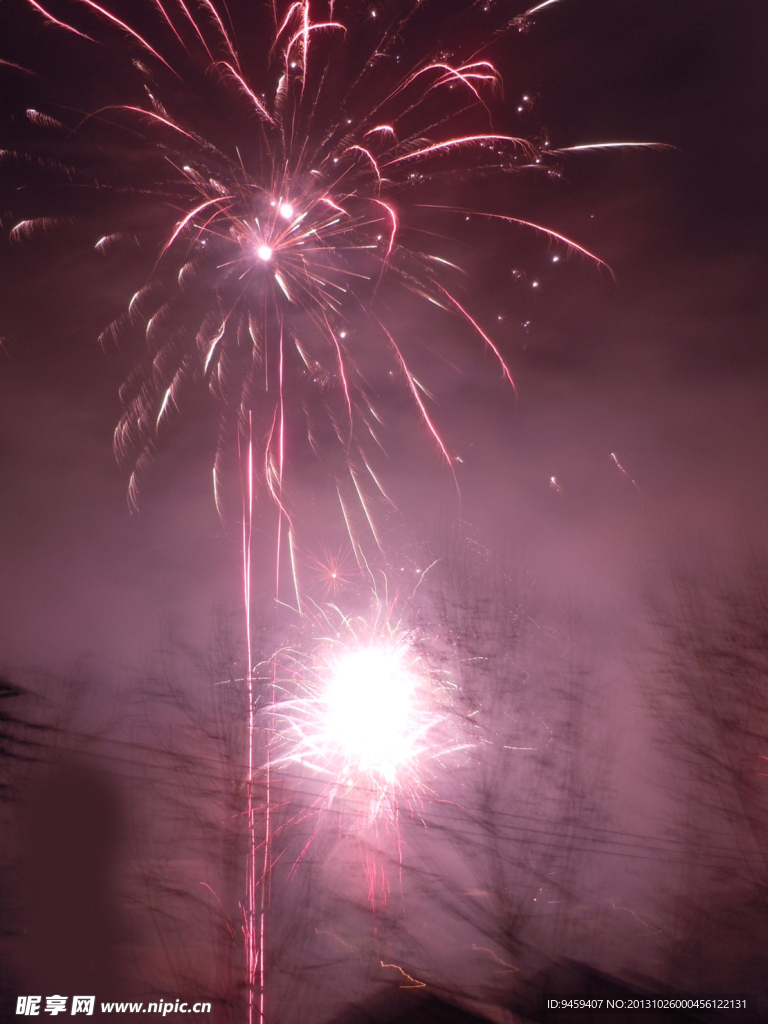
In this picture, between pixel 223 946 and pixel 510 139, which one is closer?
pixel 510 139

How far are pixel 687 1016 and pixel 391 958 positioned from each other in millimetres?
5025

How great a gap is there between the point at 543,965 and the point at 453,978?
5.26 ft

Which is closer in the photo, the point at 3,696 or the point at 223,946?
the point at 3,696

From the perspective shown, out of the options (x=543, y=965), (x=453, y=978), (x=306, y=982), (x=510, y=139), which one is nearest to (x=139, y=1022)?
(x=306, y=982)

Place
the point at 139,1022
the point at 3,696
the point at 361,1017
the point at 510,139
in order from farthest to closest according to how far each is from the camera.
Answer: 1. the point at 361,1017
2. the point at 139,1022
3. the point at 3,696
4. the point at 510,139

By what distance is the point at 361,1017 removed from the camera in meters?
11.9

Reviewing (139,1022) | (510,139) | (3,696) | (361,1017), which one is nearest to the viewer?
(510,139)

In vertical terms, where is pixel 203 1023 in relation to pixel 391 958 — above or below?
below

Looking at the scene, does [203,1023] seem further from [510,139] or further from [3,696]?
[510,139]

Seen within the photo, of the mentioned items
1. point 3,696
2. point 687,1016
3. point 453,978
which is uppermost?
point 3,696

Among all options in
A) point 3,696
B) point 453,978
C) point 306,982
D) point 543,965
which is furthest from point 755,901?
point 3,696

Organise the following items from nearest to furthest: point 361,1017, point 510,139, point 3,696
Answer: point 510,139, point 3,696, point 361,1017

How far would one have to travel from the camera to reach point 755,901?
1214 cm

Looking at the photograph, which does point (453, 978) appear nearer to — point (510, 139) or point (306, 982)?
point (306, 982)
